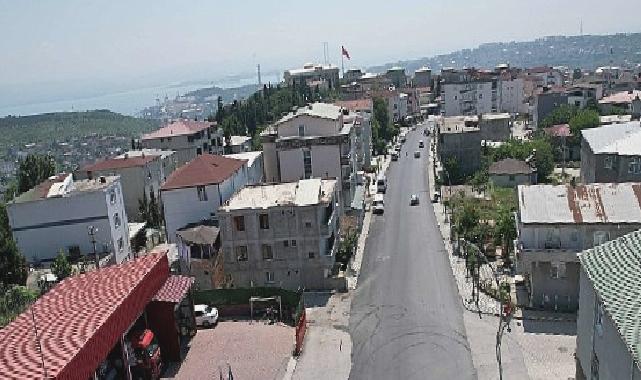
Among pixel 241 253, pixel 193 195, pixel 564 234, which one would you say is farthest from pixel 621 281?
pixel 193 195

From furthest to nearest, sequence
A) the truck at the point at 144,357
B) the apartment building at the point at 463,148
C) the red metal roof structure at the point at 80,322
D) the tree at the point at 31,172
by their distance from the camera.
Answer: the apartment building at the point at 463,148
the tree at the point at 31,172
the truck at the point at 144,357
the red metal roof structure at the point at 80,322

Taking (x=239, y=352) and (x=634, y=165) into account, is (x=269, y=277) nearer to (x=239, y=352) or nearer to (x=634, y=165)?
(x=239, y=352)

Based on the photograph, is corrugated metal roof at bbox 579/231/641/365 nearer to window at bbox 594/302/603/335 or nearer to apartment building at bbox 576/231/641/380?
apartment building at bbox 576/231/641/380

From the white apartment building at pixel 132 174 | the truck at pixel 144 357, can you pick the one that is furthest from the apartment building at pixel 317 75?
the truck at pixel 144 357

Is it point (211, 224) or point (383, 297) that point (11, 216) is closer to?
point (211, 224)

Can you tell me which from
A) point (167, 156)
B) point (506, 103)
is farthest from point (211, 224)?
point (506, 103)

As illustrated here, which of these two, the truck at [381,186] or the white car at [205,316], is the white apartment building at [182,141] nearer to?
the truck at [381,186]
